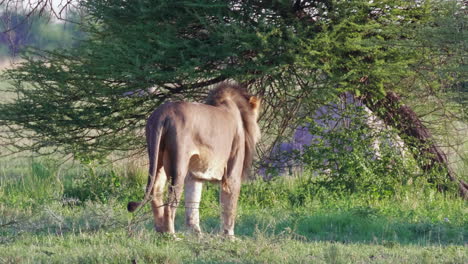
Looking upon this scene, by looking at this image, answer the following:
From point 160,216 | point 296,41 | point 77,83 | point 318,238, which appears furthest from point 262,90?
point 160,216

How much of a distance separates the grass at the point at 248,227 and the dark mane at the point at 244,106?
0.61 metres

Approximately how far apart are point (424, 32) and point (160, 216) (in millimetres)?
3945

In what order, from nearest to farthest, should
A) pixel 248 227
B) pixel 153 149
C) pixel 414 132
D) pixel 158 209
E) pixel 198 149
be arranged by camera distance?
1. pixel 153 149
2. pixel 158 209
3. pixel 198 149
4. pixel 248 227
5. pixel 414 132

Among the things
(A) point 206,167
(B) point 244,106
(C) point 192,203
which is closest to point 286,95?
(B) point 244,106

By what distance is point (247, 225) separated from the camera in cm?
860

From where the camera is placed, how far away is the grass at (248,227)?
5.99 metres

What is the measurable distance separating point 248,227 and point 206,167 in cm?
153

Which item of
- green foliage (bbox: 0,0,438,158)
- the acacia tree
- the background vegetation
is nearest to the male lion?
the background vegetation

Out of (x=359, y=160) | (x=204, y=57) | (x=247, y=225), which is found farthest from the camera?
(x=359, y=160)

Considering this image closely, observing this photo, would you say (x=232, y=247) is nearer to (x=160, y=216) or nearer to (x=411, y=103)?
(x=160, y=216)

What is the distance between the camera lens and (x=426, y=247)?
276 inches

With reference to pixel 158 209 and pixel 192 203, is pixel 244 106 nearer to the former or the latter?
pixel 192 203

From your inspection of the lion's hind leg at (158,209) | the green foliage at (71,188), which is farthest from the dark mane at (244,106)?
the green foliage at (71,188)

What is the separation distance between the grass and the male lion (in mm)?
280
